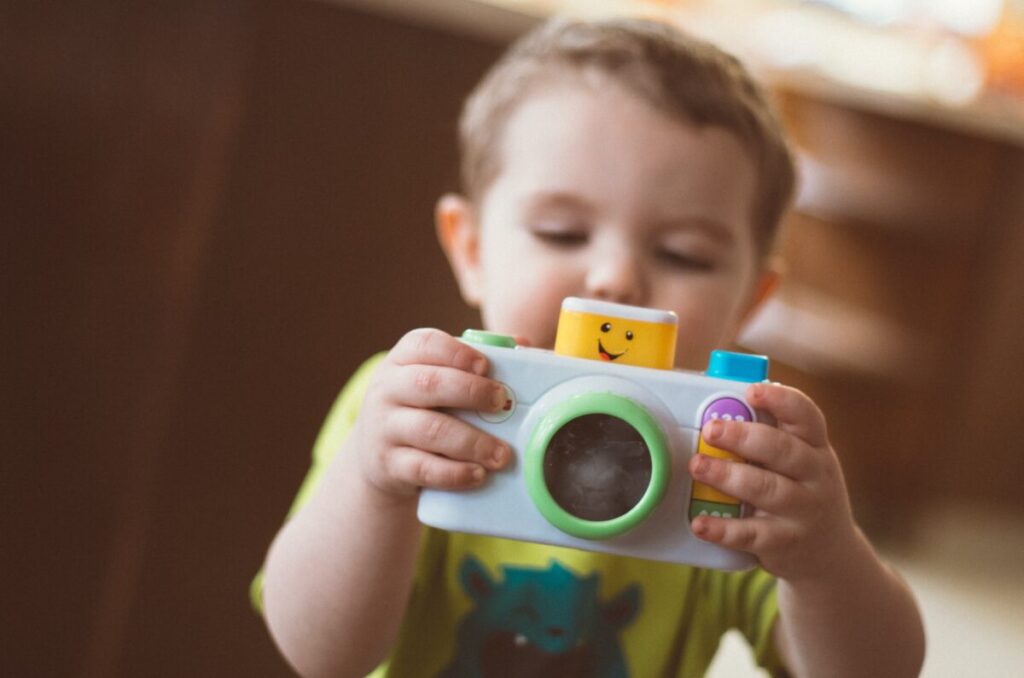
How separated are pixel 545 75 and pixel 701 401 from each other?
35cm

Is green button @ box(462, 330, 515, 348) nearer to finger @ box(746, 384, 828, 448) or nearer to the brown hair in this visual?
finger @ box(746, 384, 828, 448)

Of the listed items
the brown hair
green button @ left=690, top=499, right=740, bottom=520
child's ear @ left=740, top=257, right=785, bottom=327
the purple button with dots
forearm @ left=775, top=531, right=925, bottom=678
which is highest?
the brown hair

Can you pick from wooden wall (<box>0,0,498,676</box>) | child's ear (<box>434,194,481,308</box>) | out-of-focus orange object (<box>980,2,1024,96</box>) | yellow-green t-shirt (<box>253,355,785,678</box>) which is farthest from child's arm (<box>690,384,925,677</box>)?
out-of-focus orange object (<box>980,2,1024,96</box>)

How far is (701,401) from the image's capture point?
0.42 m

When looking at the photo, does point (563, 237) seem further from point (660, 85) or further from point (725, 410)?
point (725, 410)

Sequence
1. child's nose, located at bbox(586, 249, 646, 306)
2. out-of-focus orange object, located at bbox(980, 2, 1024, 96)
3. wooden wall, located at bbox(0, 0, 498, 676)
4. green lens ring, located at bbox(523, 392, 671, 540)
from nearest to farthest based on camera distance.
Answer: green lens ring, located at bbox(523, 392, 671, 540) → child's nose, located at bbox(586, 249, 646, 306) → wooden wall, located at bbox(0, 0, 498, 676) → out-of-focus orange object, located at bbox(980, 2, 1024, 96)

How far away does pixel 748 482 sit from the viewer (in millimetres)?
421

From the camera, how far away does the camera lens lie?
41 centimetres

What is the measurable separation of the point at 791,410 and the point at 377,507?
0.61 feet

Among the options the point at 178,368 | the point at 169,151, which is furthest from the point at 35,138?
the point at 178,368

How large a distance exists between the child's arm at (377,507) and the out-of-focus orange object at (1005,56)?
2208 mm

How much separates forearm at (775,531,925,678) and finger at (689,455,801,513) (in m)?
0.07

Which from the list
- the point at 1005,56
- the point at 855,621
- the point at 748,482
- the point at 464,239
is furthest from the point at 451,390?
the point at 1005,56

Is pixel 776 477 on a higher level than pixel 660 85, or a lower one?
lower
